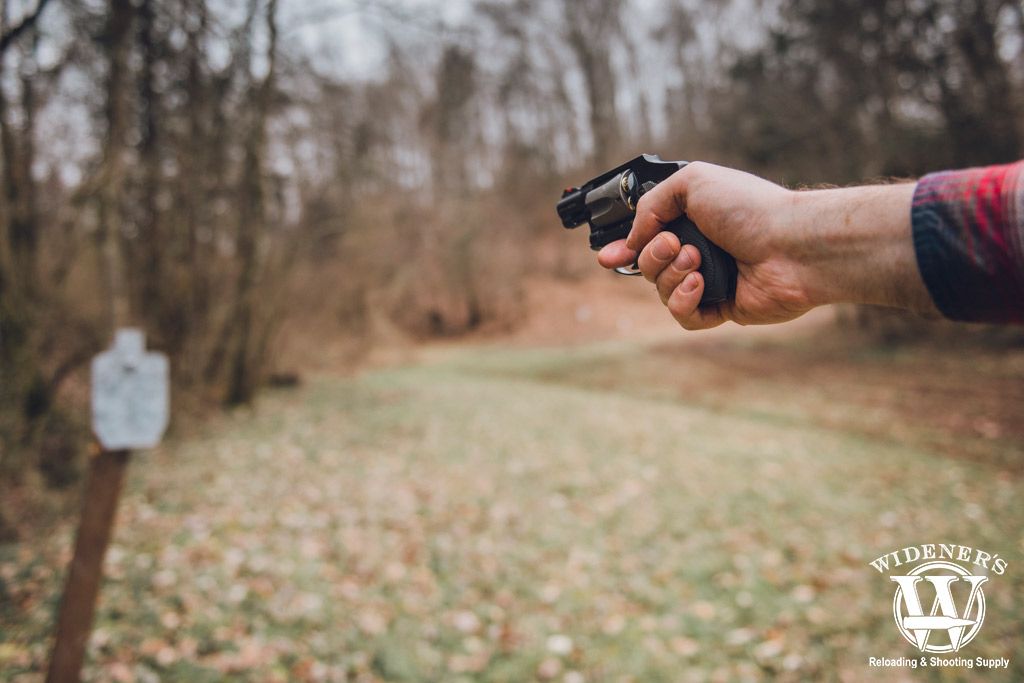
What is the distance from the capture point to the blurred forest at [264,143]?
4.81m

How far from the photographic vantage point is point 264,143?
8.28 m

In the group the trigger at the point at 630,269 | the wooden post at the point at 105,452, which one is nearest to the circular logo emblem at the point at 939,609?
the trigger at the point at 630,269

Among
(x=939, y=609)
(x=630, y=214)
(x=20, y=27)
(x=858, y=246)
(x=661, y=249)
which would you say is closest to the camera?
(x=858, y=246)

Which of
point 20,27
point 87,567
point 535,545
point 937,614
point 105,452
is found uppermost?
point 20,27

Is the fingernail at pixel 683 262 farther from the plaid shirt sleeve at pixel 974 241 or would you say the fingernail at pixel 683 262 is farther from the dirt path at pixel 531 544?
the dirt path at pixel 531 544

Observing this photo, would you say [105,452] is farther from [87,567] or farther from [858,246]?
[858,246]

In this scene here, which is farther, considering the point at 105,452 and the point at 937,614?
the point at 937,614

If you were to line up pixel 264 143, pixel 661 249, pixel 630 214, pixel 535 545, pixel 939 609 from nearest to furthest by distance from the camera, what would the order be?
1. pixel 661 249
2. pixel 630 214
3. pixel 939 609
4. pixel 535 545
5. pixel 264 143

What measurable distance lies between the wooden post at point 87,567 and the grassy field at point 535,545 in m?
0.33

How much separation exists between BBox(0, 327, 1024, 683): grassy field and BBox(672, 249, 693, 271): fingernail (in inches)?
98.7

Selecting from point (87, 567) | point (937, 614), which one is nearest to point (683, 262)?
point (87, 567)

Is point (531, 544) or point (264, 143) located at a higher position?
point (264, 143)

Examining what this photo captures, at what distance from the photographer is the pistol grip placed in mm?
1507

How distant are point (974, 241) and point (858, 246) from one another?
0.22 meters
